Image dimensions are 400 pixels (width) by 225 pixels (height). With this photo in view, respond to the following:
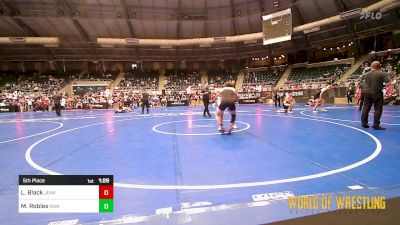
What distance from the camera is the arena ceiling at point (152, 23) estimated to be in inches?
1192

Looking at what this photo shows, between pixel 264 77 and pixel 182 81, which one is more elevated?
pixel 264 77

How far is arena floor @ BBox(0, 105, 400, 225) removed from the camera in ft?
11.9

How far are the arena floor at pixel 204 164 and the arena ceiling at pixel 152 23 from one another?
2701 centimetres

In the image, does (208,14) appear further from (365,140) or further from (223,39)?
(365,140)

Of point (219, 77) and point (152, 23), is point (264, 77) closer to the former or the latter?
point (219, 77)

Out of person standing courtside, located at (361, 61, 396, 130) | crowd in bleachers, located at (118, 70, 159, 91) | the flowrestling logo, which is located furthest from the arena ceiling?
person standing courtside, located at (361, 61, 396, 130)

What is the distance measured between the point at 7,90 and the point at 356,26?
4527 centimetres

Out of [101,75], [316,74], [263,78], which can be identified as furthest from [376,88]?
[101,75]

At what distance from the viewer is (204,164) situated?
5.18 meters

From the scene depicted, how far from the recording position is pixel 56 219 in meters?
2.90

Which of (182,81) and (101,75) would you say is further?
(101,75)
